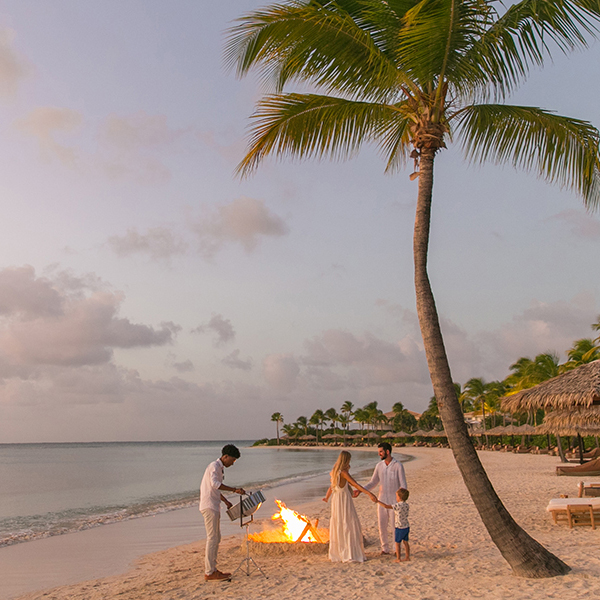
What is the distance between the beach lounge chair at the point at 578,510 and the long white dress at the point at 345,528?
12.4 feet

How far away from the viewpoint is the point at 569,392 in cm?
895

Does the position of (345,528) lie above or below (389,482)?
below

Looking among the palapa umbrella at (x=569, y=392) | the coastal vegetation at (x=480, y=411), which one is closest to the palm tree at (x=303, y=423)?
the coastal vegetation at (x=480, y=411)

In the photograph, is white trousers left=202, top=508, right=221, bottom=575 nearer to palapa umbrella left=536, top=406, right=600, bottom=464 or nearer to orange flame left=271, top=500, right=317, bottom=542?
orange flame left=271, top=500, right=317, bottom=542

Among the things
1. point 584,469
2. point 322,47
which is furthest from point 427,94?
point 584,469

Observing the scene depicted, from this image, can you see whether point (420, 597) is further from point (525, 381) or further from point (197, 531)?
point (525, 381)

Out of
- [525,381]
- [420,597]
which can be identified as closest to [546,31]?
[420,597]

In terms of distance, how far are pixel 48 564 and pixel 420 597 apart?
24.1ft

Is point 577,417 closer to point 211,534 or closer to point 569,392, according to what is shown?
point 569,392

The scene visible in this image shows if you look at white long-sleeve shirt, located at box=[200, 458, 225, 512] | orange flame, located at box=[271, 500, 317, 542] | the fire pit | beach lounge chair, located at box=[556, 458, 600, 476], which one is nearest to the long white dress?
the fire pit

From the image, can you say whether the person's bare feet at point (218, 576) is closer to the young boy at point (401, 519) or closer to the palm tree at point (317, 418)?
the young boy at point (401, 519)

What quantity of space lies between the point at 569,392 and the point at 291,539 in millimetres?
5241

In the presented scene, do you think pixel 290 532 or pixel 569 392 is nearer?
pixel 290 532

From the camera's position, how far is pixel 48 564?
31.0 feet
